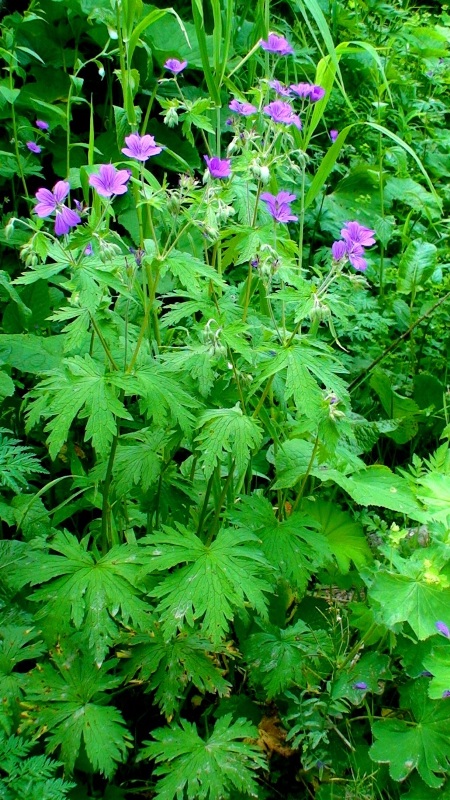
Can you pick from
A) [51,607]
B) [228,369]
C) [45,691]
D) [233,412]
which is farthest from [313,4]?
[45,691]

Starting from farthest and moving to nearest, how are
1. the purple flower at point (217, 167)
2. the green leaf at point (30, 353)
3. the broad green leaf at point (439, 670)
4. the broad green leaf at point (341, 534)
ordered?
the green leaf at point (30, 353) → the broad green leaf at point (341, 534) → the purple flower at point (217, 167) → the broad green leaf at point (439, 670)

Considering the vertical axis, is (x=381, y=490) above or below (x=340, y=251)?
below

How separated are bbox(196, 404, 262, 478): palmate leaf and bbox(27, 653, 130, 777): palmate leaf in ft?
1.54

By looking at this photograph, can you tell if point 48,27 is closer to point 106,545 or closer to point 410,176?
point 410,176

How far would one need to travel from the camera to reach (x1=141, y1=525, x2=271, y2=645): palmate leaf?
1.39 m

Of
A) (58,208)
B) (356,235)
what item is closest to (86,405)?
(58,208)

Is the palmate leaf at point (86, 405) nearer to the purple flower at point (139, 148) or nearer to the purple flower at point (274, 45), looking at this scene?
the purple flower at point (139, 148)

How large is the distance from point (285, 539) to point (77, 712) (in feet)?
1.73

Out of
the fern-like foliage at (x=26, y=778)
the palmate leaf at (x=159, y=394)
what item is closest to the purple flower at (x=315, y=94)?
the palmate leaf at (x=159, y=394)

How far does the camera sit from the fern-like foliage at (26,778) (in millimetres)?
1269

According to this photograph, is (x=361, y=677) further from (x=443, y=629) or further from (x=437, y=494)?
(x=437, y=494)

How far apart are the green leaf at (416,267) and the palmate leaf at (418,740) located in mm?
1644

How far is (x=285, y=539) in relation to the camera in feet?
5.29

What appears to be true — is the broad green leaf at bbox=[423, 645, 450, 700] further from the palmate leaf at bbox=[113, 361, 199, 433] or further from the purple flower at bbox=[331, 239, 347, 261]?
the purple flower at bbox=[331, 239, 347, 261]
